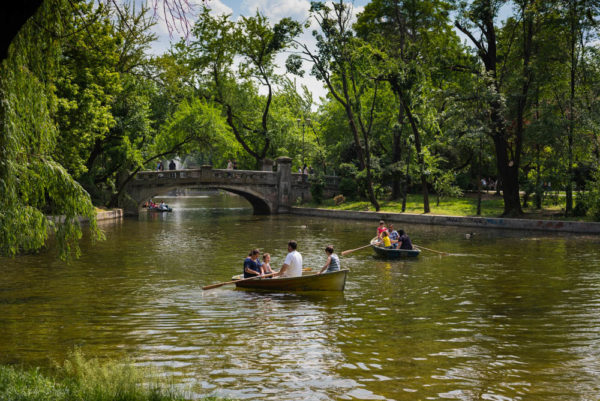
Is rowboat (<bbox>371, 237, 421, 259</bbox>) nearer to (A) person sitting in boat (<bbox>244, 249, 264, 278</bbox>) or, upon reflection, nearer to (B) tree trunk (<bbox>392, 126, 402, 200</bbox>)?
(A) person sitting in boat (<bbox>244, 249, 264, 278</bbox>)

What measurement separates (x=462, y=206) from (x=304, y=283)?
30941 millimetres

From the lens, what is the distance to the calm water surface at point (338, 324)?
966 centimetres

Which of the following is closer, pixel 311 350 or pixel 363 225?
pixel 311 350

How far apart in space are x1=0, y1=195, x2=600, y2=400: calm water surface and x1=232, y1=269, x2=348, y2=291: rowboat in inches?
13.8

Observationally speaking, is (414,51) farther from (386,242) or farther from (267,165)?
(386,242)

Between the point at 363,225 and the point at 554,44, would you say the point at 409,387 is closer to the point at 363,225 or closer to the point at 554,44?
the point at 363,225

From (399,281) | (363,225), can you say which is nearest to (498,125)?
(363,225)

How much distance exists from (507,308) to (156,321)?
28.5ft

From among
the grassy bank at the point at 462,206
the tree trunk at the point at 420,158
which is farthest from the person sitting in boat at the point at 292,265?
the tree trunk at the point at 420,158

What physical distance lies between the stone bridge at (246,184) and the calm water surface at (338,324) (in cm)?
2281

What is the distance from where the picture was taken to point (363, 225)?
134 feet

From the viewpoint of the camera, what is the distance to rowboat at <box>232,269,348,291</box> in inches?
661

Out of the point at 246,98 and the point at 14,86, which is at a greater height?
the point at 246,98

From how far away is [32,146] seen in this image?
13.0 metres
